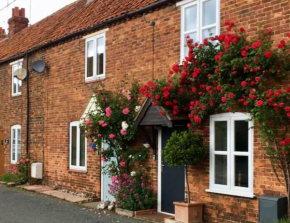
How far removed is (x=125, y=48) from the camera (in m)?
11.2

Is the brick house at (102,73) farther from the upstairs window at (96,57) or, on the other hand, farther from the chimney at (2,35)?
the chimney at (2,35)

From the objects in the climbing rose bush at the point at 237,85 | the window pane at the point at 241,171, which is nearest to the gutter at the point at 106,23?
the climbing rose bush at the point at 237,85

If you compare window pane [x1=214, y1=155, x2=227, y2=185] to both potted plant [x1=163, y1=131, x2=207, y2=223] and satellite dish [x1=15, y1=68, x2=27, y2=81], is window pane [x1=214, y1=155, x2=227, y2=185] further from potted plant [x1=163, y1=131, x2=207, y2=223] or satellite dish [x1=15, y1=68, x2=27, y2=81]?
satellite dish [x1=15, y1=68, x2=27, y2=81]

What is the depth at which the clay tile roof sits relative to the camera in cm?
1202

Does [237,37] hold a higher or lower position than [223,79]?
higher

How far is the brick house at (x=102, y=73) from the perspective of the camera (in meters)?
7.92

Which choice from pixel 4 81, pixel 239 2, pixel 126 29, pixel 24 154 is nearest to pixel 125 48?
pixel 126 29

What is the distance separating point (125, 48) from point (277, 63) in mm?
4841

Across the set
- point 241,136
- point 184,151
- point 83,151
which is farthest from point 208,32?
point 83,151

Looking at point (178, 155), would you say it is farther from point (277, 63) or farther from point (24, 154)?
point (24, 154)

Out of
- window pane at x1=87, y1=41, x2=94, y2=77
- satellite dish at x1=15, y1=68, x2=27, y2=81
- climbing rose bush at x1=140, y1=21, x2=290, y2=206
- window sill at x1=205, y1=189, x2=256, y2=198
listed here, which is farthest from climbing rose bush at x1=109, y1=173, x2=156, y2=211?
satellite dish at x1=15, y1=68, x2=27, y2=81

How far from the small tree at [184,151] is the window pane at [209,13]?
232cm

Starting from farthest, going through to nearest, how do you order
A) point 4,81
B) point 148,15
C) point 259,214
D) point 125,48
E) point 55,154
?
point 4,81 → point 55,154 → point 125,48 → point 148,15 → point 259,214

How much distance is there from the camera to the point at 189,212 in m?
8.38
